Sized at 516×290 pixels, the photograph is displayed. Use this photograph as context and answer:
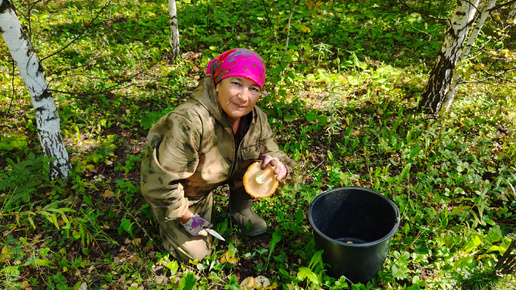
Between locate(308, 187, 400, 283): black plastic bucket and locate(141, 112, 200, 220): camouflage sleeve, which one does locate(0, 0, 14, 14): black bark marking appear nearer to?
locate(141, 112, 200, 220): camouflage sleeve

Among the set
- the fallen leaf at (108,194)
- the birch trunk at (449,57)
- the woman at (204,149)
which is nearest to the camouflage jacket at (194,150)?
the woman at (204,149)

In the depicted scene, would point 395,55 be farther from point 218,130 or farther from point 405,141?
point 218,130

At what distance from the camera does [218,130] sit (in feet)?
7.41

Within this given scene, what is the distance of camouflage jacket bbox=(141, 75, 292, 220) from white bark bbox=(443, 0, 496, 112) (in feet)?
7.93

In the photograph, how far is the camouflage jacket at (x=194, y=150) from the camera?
2076mm

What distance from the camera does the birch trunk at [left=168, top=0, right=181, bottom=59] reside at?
461 centimetres

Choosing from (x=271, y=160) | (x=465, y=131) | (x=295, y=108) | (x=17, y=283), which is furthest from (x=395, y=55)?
(x=17, y=283)

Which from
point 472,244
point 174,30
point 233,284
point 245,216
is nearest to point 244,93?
point 245,216

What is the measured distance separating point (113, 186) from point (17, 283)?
1032 mm

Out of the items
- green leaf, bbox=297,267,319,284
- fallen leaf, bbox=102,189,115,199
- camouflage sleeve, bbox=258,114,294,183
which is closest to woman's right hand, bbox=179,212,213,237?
camouflage sleeve, bbox=258,114,294,183

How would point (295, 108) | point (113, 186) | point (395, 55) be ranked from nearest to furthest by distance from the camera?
1. point (113, 186)
2. point (295, 108)
3. point (395, 55)

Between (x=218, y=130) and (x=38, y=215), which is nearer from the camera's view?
(x=218, y=130)

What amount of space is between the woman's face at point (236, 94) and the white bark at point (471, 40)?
2541mm

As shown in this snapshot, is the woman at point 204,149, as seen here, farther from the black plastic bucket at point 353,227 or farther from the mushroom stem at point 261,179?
the black plastic bucket at point 353,227
